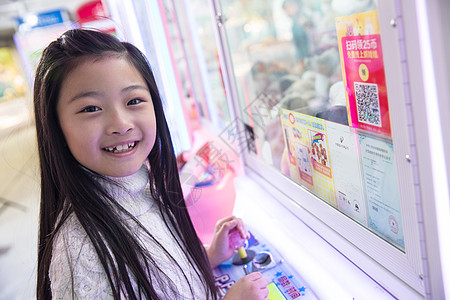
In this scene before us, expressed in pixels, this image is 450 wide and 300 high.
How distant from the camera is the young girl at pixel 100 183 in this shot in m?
0.70

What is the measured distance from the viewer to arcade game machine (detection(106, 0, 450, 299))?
0.53 meters

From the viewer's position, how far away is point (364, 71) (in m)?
0.66

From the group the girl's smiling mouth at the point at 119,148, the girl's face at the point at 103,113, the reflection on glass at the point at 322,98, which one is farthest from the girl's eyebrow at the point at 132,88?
the reflection on glass at the point at 322,98

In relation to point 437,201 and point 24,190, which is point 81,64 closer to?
point 437,201

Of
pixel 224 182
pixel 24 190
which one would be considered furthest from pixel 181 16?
pixel 24 190

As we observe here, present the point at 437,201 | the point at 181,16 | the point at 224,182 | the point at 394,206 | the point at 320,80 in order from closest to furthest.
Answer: the point at 437,201 → the point at 394,206 → the point at 320,80 → the point at 224,182 → the point at 181,16

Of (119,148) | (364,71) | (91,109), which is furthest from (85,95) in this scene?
(364,71)

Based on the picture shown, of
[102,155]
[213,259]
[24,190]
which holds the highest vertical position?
[102,155]

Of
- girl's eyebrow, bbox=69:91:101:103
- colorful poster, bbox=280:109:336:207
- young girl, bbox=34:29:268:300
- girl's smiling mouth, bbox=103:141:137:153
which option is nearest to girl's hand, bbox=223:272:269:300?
young girl, bbox=34:29:268:300

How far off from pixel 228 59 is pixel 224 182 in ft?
1.48

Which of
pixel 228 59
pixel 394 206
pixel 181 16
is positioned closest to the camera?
pixel 394 206

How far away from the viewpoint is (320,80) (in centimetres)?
92

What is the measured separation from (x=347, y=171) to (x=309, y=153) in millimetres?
160

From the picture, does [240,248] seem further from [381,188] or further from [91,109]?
[91,109]
